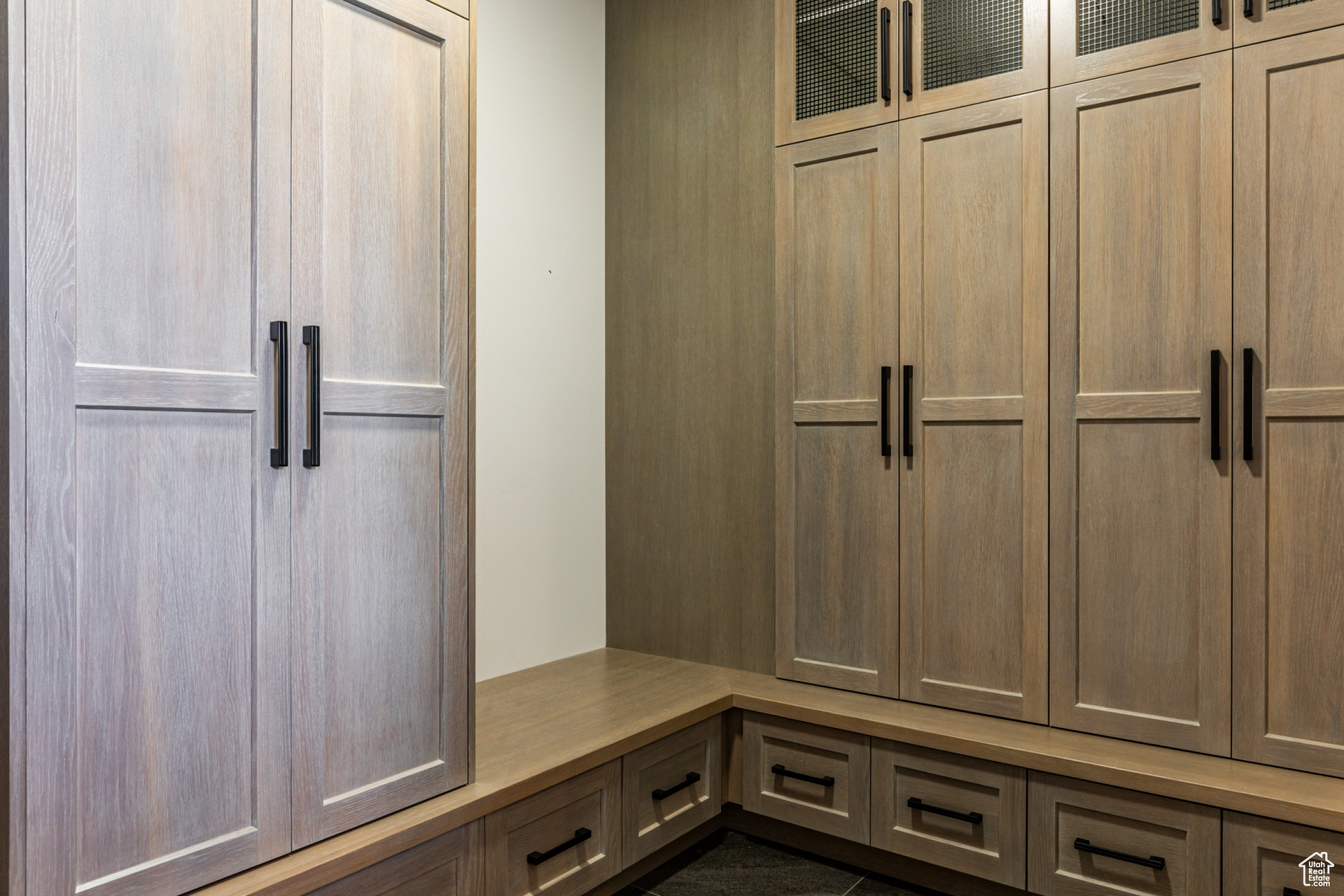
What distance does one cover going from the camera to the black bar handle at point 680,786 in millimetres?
2246

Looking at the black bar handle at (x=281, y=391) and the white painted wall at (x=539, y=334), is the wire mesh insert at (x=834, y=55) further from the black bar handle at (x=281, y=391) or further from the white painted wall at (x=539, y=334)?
the black bar handle at (x=281, y=391)

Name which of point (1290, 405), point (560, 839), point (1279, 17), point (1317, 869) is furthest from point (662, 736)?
point (1279, 17)

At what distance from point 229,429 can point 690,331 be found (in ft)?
5.38

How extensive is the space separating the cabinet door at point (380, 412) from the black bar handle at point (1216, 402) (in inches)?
65.3

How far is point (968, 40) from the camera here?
7.48ft

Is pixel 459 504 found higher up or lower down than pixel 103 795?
higher up

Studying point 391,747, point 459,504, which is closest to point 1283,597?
point 459,504

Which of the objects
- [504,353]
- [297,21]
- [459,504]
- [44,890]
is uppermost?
[297,21]

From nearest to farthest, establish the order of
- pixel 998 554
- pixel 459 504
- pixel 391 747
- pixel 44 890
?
pixel 44 890, pixel 391 747, pixel 459 504, pixel 998 554

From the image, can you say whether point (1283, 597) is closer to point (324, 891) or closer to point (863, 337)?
point (863, 337)

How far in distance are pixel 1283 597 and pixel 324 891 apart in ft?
6.66

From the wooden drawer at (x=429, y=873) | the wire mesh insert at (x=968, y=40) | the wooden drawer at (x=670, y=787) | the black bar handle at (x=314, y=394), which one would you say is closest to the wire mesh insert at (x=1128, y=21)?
the wire mesh insert at (x=968, y=40)

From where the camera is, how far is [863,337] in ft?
8.07

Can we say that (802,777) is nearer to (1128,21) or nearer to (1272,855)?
(1272,855)
